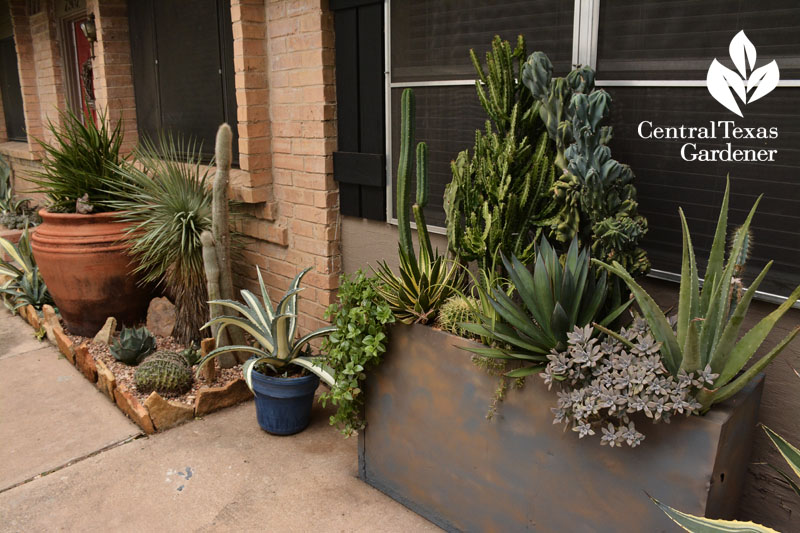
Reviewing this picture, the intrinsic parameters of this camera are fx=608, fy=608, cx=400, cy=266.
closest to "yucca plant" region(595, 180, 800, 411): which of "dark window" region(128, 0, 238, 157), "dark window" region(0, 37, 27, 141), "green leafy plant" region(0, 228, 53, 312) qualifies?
"dark window" region(128, 0, 238, 157)

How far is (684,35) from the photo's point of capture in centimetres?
224

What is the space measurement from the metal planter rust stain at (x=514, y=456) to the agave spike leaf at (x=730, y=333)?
0.50 feet

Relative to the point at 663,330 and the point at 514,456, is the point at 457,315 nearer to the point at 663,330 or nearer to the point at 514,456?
the point at 514,456

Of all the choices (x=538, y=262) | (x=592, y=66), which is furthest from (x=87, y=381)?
(x=592, y=66)

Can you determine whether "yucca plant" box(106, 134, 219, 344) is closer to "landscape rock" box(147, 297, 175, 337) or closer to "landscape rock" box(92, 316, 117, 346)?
"landscape rock" box(147, 297, 175, 337)

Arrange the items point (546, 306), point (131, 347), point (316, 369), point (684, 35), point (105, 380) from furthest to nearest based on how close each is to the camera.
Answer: point (131, 347)
point (105, 380)
point (316, 369)
point (684, 35)
point (546, 306)

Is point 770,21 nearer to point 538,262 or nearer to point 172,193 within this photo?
point 538,262

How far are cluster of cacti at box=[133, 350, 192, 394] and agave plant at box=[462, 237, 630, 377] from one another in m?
2.23

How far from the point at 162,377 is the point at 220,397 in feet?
1.20

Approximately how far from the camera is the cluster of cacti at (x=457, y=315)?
2.50 meters

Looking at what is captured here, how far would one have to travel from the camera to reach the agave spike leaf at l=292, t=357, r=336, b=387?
309 cm

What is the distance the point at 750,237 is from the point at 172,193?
11.1 ft

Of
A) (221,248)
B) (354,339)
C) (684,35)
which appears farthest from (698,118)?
(221,248)

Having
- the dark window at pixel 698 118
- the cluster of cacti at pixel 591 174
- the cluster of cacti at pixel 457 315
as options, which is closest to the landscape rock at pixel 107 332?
the cluster of cacti at pixel 457 315
